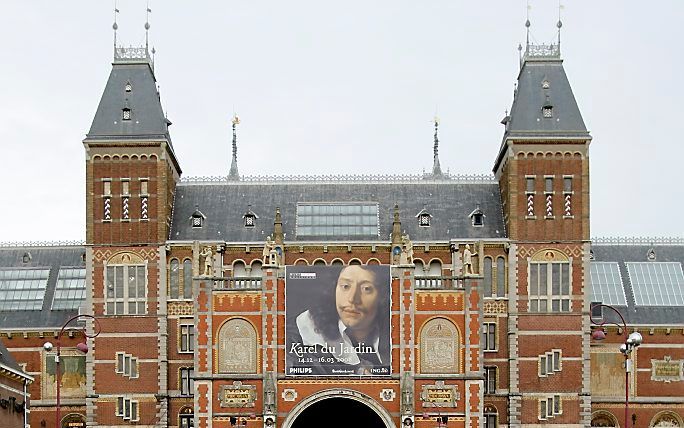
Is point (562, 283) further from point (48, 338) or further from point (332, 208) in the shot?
point (48, 338)

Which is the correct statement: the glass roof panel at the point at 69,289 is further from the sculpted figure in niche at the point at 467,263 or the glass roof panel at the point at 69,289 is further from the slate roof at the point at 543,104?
the slate roof at the point at 543,104

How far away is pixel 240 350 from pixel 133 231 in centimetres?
1287

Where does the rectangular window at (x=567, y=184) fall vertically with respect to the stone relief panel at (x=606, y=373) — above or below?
above

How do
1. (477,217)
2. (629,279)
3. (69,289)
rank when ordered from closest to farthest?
(477,217), (69,289), (629,279)

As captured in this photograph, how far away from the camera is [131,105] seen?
268 ft

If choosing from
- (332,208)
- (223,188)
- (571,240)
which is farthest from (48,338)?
(571,240)

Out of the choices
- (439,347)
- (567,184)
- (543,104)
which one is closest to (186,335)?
(439,347)

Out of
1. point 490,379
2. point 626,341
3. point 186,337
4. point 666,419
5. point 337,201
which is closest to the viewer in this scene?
point 626,341

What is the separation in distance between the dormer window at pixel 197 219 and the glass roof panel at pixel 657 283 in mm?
33305

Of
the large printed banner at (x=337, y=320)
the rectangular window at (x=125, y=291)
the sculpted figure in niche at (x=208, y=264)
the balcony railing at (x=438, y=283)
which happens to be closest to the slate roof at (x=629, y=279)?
the balcony railing at (x=438, y=283)

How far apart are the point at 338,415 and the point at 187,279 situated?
49.6 feet

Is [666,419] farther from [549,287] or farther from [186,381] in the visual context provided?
[186,381]

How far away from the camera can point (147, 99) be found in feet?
270

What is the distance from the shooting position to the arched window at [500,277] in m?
79.4
